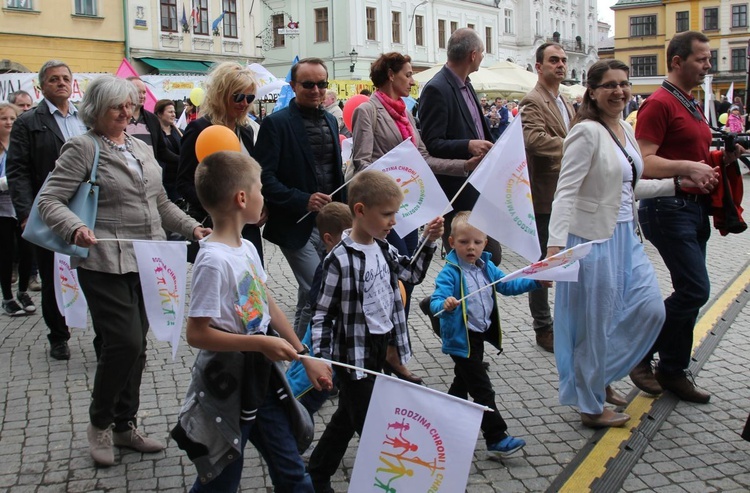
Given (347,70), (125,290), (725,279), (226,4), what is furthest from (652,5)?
(125,290)

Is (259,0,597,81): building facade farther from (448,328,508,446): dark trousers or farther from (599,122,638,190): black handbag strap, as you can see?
(448,328,508,446): dark trousers

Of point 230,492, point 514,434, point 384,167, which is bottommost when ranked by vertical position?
point 514,434

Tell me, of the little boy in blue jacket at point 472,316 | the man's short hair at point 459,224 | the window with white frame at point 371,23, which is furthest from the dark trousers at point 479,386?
the window with white frame at point 371,23

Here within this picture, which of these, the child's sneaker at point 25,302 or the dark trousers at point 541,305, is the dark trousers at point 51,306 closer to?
the child's sneaker at point 25,302

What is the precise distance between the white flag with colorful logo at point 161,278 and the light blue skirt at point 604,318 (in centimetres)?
209

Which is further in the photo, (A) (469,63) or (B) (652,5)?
(B) (652,5)

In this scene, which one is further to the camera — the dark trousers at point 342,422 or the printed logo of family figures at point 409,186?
the printed logo of family figures at point 409,186

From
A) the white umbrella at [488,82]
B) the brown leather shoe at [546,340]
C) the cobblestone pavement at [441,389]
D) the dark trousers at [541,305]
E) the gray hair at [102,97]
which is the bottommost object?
the cobblestone pavement at [441,389]

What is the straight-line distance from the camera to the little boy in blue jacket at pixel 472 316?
4.08m

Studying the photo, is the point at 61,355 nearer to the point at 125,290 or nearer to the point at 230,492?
the point at 125,290

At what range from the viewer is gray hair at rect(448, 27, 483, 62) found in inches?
229

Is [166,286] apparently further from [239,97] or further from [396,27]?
[396,27]

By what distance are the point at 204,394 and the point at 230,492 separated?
0.39 meters

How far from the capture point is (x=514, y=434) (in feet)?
14.7
